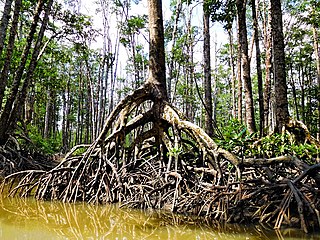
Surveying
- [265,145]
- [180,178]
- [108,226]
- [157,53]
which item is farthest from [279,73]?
[108,226]

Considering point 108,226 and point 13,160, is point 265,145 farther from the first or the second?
point 13,160

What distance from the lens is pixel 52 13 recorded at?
12.3 metres

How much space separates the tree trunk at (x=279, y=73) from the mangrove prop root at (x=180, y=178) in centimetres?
93

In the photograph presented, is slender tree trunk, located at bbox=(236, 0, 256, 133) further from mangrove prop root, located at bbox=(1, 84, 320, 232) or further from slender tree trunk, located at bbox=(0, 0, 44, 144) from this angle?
slender tree trunk, located at bbox=(0, 0, 44, 144)

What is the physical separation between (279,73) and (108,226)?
12.9 feet

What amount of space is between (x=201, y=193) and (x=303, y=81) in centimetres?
2239

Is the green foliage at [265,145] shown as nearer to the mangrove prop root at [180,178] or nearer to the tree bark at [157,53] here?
the mangrove prop root at [180,178]

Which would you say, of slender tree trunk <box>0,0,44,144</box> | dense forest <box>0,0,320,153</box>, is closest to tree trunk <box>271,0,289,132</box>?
dense forest <box>0,0,320,153</box>

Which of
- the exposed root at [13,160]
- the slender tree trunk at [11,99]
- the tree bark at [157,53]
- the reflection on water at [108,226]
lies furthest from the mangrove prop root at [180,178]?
the slender tree trunk at [11,99]

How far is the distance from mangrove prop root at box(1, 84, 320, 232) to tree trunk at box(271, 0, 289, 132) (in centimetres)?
93

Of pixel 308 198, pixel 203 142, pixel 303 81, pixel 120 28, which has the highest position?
pixel 120 28

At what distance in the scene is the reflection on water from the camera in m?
3.46

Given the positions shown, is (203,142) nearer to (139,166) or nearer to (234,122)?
(234,122)

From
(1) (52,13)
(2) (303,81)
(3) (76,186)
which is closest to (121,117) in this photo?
(3) (76,186)
